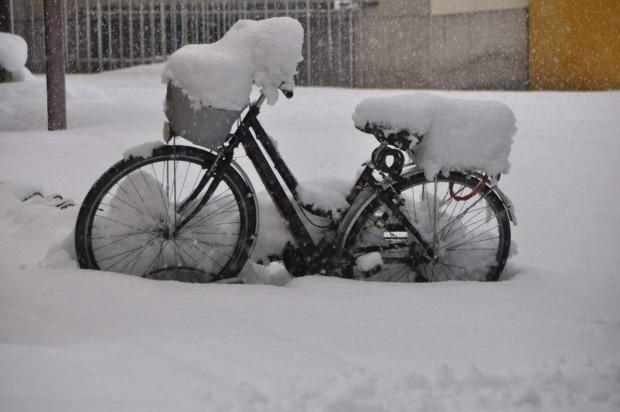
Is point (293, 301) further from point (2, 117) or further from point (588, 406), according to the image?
point (2, 117)

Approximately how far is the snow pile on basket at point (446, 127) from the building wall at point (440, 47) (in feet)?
38.6

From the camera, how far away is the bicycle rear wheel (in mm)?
4152

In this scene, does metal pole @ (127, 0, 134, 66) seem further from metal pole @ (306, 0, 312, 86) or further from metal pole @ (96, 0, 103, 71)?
metal pole @ (306, 0, 312, 86)

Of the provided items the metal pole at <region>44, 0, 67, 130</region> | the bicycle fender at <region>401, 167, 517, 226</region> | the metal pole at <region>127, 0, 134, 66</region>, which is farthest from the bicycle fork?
the metal pole at <region>127, 0, 134, 66</region>

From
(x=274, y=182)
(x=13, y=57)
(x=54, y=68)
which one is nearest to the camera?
(x=274, y=182)

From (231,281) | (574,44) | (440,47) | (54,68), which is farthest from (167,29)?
(231,281)

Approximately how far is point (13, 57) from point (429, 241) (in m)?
9.77

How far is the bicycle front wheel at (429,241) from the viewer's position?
13.9 ft

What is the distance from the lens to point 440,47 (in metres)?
16.0

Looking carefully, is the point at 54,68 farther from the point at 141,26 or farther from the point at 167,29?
the point at 167,29

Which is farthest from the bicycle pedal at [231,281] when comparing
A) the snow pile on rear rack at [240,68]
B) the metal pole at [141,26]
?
the metal pole at [141,26]

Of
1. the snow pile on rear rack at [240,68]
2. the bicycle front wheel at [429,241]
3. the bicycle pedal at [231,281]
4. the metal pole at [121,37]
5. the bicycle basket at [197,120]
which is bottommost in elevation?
the bicycle pedal at [231,281]

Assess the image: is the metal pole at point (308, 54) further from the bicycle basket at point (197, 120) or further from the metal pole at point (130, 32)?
the bicycle basket at point (197, 120)

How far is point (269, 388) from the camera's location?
300cm
